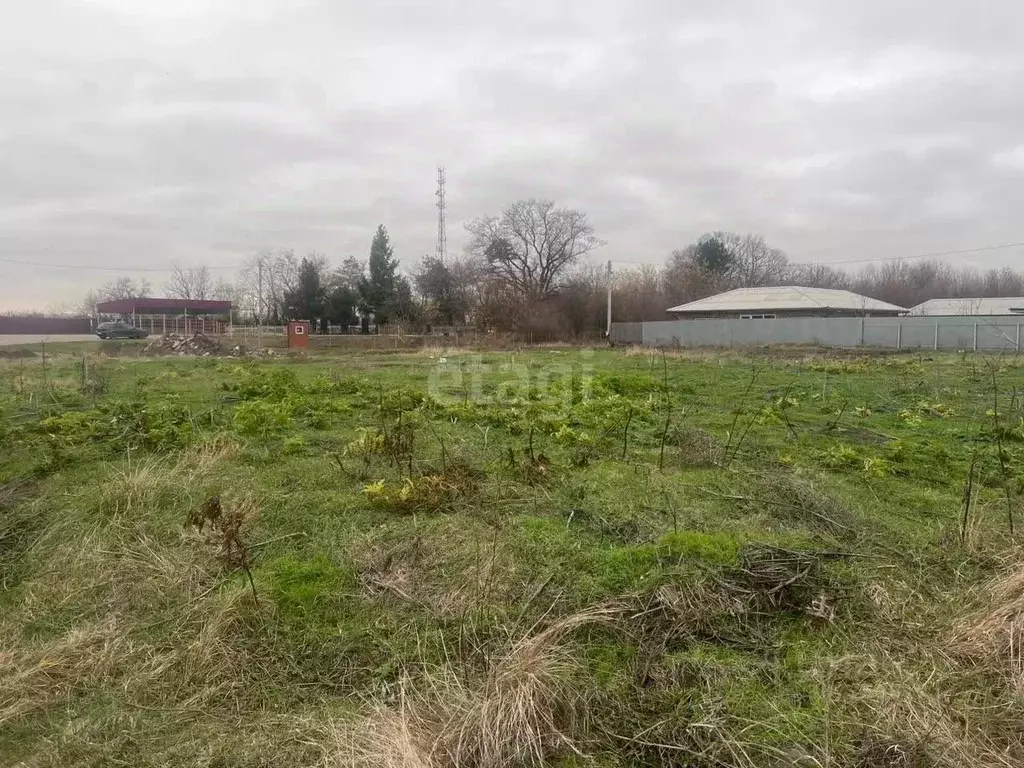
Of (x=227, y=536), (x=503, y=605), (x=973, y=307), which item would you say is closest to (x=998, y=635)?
(x=503, y=605)

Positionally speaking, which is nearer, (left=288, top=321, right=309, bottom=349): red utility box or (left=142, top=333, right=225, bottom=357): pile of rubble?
(left=142, top=333, right=225, bottom=357): pile of rubble

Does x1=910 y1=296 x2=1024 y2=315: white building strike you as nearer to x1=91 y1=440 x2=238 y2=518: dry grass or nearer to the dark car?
x1=91 y1=440 x2=238 y2=518: dry grass

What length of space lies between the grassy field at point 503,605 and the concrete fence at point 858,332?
23.0m

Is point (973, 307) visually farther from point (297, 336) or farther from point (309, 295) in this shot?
point (309, 295)

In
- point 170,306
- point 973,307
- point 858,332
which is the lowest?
point 858,332

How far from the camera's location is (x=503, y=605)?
318 cm

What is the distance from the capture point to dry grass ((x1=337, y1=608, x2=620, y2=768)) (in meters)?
2.29

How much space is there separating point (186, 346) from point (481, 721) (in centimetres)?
2739

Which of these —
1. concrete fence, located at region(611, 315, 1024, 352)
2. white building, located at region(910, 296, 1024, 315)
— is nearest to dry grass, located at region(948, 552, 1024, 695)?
concrete fence, located at region(611, 315, 1024, 352)

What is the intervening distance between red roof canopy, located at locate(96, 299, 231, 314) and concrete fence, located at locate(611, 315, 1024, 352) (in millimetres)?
34671

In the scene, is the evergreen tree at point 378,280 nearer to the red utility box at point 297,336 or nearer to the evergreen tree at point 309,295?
the evergreen tree at point 309,295

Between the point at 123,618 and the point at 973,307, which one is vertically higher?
the point at 973,307

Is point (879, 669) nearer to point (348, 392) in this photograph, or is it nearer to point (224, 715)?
point (224, 715)

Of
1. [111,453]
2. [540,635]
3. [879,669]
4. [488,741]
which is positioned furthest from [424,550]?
[111,453]
